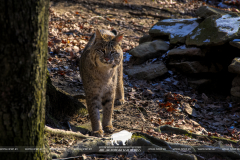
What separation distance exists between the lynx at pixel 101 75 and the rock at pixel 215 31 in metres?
4.11

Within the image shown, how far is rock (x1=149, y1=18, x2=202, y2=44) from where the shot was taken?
337 inches

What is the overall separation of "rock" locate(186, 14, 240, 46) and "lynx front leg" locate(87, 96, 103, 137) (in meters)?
4.64

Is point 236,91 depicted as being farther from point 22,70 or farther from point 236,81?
point 22,70

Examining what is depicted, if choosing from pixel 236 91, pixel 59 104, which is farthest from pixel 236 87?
pixel 59 104

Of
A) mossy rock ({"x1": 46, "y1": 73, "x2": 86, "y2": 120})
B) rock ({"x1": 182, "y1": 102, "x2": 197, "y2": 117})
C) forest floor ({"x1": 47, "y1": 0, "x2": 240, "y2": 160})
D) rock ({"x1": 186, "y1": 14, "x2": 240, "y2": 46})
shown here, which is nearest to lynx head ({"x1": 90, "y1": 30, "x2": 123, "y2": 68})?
mossy rock ({"x1": 46, "y1": 73, "x2": 86, "y2": 120})

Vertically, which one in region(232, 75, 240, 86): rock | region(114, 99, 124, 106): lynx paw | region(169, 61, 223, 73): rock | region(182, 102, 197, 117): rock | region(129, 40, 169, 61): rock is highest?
region(129, 40, 169, 61): rock

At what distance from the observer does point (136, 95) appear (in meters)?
6.75

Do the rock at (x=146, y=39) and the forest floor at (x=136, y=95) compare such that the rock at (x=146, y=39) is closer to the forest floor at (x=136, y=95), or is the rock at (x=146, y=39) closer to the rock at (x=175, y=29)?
the rock at (x=175, y=29)

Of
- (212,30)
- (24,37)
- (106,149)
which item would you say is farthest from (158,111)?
(24,37)

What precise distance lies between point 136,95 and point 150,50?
2350mm

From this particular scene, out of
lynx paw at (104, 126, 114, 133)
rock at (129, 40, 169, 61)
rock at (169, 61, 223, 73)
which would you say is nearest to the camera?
lynx paw at (104, 126, 114, 133)

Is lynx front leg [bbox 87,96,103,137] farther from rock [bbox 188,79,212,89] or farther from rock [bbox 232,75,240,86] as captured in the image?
rock [bbox 232,75,240,86]

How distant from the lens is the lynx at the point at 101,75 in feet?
14.1

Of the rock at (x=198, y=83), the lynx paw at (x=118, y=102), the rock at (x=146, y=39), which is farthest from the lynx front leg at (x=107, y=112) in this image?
the rock at (x=146, y=39)
